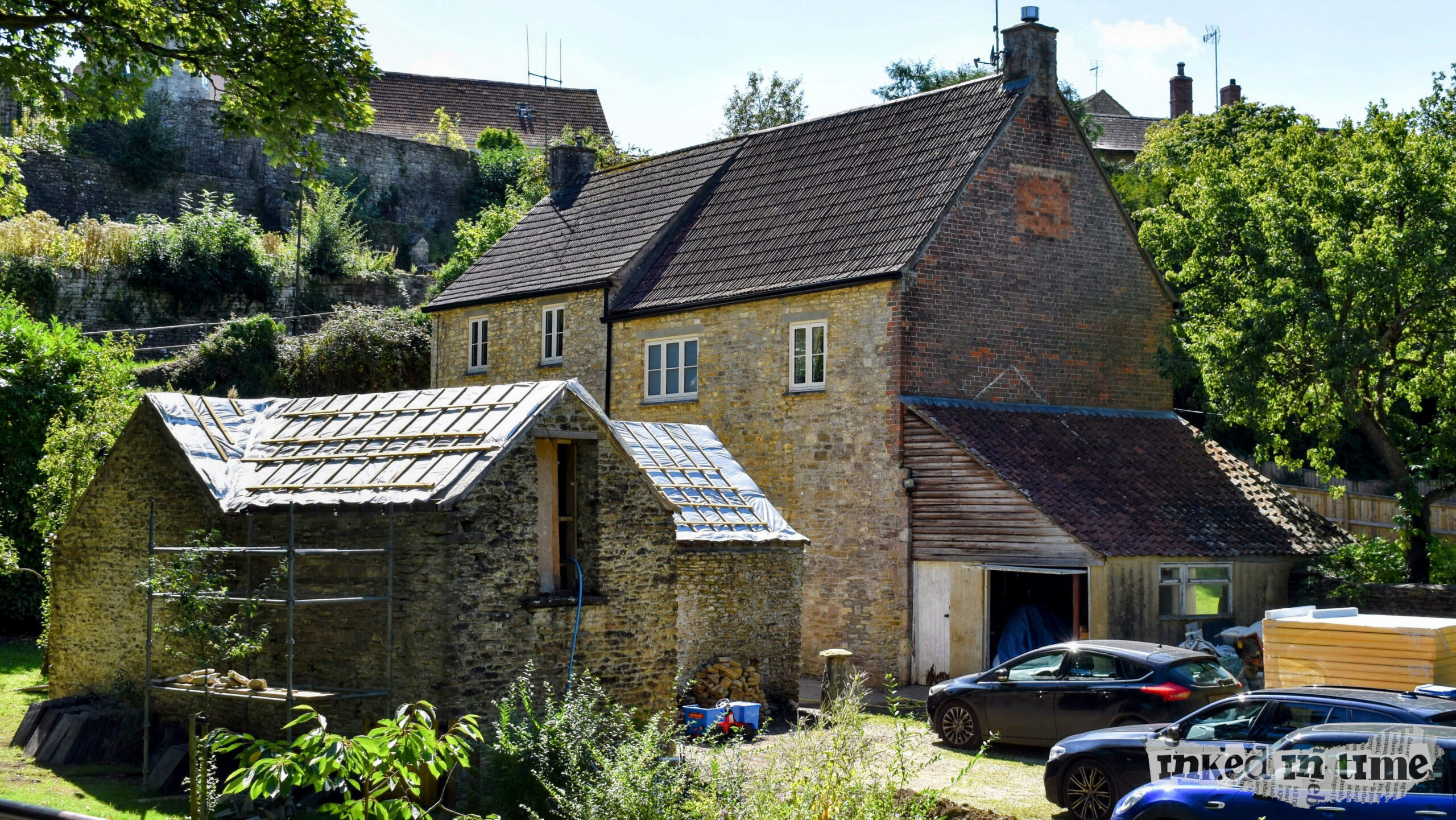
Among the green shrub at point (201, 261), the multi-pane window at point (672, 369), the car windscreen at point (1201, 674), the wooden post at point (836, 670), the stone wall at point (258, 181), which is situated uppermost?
the stone wall at point (258, 181)

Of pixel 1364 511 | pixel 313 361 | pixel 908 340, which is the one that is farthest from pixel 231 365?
pixel 1364 511

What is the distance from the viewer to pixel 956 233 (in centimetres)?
2388

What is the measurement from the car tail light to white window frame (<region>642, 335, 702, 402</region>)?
1283 cm

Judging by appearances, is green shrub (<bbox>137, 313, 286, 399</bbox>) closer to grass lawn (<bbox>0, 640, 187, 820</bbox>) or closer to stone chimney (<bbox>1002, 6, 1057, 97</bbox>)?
grass lawn (<bbox>0, 640, 187, 820</bbox>)

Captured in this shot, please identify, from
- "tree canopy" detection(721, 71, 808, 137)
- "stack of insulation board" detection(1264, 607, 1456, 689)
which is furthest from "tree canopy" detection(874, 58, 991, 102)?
"stack of insulation board" detection(1264, 607, 1456, 689)

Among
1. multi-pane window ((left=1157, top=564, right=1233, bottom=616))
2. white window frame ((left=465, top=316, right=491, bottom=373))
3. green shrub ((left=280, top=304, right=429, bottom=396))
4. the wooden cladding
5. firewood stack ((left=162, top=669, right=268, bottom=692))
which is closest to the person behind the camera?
firewood stack ((left=162, top=669, right=268, bottom=692))

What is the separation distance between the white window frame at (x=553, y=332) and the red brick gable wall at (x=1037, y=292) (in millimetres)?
9241

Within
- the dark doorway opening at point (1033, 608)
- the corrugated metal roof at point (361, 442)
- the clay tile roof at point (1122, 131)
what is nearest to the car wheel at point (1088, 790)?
the corrugated metal roof at point (361, 442)

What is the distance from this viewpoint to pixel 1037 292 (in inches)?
988

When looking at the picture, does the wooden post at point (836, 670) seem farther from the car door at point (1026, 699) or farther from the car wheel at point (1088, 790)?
the car wheel at point (1088, 790)

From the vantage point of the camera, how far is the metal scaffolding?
1402 centimetres

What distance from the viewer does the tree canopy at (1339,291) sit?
2175 centimetres

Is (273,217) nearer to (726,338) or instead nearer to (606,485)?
(726,338)

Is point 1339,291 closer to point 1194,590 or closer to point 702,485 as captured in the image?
point 1194,590
